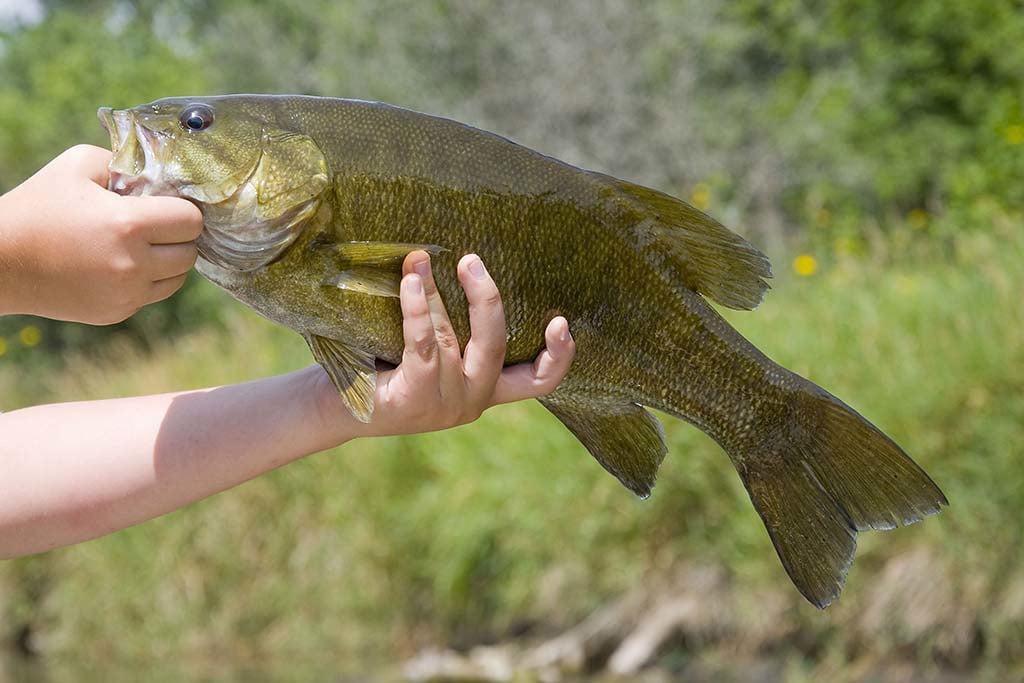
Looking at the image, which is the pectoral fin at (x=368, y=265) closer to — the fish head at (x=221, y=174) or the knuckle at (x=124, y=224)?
the fish head at (x=221, y=174)

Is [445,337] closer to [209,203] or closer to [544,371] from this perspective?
[544,371]

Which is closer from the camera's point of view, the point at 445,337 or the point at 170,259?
the point at 170,259

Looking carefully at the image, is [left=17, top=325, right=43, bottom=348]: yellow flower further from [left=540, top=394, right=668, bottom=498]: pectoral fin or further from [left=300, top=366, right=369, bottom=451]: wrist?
[left=540, top=394, right=668, bottom=498]: pectoral fin

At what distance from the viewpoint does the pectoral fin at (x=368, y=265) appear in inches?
83.2

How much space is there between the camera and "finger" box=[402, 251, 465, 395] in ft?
7.00

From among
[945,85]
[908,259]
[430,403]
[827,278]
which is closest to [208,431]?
[430,403]

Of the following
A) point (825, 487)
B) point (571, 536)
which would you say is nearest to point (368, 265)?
point (825, 487)

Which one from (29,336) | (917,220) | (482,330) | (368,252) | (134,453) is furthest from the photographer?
(29,336)

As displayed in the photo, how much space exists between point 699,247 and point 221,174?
34.2 inches

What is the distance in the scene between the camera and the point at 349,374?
219 centimetres

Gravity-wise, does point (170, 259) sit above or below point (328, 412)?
above

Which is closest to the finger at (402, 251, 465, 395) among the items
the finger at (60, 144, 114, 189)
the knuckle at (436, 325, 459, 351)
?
the knuckle at (436, 325, 459, 351)

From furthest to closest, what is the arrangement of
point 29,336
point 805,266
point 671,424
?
point 29,336
point 805,266
point 671,424

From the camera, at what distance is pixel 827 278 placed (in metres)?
7.80
